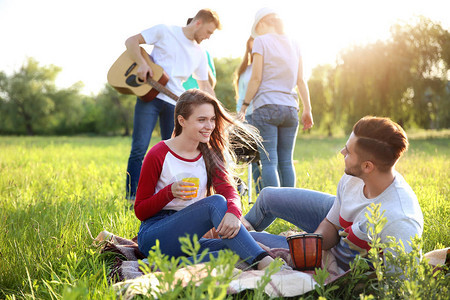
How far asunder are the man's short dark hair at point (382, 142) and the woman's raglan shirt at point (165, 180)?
2.79ft

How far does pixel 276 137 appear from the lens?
4.23 m

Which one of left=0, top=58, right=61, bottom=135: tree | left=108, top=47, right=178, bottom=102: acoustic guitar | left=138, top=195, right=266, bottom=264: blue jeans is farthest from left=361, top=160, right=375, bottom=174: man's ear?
left=0, top=58, right=61, bottom=135: tree

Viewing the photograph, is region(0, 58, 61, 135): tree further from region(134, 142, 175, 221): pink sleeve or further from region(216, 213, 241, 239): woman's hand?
region(216, 213, 241, 239): woman's hand

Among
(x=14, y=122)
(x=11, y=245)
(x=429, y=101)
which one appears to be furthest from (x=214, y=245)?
(x=14, y=122)

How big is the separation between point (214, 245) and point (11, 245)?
1.26 meters

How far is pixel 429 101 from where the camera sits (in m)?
18.4

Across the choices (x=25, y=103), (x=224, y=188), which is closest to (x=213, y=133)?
(x=224, y=188)

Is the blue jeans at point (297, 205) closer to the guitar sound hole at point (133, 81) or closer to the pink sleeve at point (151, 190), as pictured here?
the pink sleeve at point (151, 190)

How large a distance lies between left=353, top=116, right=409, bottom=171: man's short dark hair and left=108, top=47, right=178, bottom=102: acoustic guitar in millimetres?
2656

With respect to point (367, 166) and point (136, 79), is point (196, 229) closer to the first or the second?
point (367, 166)

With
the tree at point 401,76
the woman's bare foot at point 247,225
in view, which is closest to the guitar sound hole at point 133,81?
the woman's bare foot at point 247,225

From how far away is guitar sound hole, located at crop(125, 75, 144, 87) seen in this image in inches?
182

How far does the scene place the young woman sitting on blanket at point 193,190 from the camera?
250 cm

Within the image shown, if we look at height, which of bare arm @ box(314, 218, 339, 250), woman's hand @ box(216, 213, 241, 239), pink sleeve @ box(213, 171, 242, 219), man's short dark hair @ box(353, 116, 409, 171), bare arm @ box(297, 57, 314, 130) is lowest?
bare arm @ box(314, 218, 339, 250)
